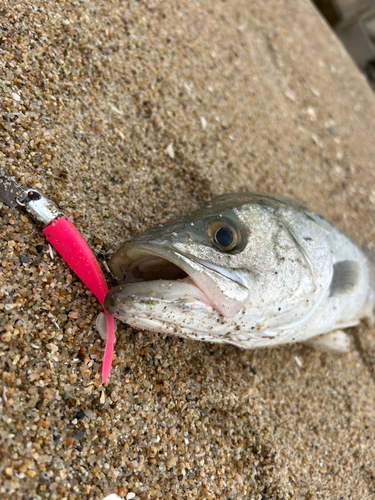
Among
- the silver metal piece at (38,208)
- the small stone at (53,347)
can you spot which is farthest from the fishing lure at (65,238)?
the small stone at (53,347)

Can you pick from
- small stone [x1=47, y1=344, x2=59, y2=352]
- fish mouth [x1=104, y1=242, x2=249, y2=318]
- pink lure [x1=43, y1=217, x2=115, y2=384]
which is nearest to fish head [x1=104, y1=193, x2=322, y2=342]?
fish mouth [x1=104, y1=242, x2=249, y2=318]

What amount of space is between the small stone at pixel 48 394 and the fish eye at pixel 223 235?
3.18 feet

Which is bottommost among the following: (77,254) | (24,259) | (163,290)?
(163,290)

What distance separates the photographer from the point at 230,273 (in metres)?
1.65

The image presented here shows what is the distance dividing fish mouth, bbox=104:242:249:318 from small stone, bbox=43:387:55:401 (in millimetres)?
425

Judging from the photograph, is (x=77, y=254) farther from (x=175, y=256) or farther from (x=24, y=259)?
(x=175, y=256)

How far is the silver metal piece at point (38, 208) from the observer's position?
1.73 metres

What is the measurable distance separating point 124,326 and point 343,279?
153cm

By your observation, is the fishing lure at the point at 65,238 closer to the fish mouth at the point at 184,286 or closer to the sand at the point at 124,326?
the sand at the point at 124,326

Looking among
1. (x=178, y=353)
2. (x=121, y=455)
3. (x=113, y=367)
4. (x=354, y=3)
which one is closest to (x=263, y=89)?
(x=178, y=353)

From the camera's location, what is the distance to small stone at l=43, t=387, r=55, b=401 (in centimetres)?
155

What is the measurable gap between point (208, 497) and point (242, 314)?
94 cm

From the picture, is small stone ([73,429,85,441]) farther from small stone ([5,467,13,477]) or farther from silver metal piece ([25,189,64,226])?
silver metal piece ([25,189,64,226])

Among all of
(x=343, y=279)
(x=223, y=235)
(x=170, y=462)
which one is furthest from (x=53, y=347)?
(x=343, y=279)
